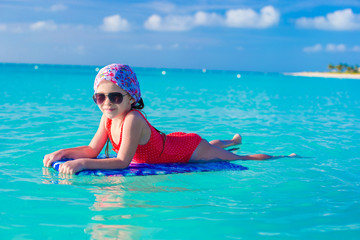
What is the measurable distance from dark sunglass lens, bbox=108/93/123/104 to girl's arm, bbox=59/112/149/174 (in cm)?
20

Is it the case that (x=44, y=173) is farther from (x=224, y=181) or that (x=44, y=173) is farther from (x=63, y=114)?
(x=63, y=114)

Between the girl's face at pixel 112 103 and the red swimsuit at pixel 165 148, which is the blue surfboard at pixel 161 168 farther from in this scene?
the girl's face at pixel 112 103

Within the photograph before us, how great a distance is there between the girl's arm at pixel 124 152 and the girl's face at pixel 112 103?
0.49 feet

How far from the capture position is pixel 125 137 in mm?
4242

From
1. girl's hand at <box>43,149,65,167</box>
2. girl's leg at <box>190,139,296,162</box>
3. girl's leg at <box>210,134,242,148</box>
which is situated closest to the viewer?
girl's hand at <box>43,149,65,167</box>

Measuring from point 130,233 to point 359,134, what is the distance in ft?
23.9

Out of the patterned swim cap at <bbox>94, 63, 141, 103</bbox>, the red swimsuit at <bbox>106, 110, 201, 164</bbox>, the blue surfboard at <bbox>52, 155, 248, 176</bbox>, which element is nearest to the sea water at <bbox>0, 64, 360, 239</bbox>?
the blue surfboard at <bbox>52, 155, 248, 176</bbox>

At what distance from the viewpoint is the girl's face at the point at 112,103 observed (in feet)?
14.1

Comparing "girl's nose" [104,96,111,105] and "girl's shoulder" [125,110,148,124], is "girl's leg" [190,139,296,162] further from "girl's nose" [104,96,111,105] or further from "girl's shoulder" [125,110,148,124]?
"girl's nose" [104,96,111,105]

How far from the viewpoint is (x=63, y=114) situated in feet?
36.8

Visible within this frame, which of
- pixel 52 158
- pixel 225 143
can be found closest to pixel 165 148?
pixel 52 158

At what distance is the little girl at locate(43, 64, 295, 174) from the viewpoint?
427cm

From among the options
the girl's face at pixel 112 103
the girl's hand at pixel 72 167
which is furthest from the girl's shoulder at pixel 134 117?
the girl's hand at pixel 72 167

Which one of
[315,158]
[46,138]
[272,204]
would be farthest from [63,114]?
[272,204]
